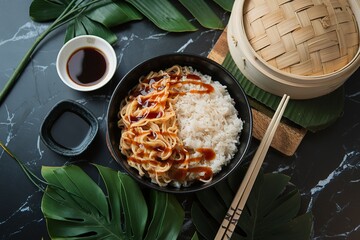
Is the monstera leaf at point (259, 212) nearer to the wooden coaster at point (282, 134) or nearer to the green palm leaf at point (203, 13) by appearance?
the wooden coaster at point (282, 134)

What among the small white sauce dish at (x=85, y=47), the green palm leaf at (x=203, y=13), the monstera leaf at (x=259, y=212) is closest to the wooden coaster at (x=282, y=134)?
the monstera leaf at (x=259, y=212)

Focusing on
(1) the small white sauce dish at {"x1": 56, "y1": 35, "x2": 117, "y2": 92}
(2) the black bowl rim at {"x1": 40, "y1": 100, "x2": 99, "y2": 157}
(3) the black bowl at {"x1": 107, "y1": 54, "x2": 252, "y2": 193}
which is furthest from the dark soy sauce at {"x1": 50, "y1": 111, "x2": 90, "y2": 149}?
(3) the black bowl at {"x1": 107, "y1": 54, "x2": 252, "y2": 193}

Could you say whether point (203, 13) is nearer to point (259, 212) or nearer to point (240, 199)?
point (240, 199)

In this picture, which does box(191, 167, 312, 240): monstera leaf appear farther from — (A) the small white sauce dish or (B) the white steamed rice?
(A) the small white sauce dish

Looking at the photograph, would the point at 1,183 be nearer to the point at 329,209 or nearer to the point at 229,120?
the point at 229,120

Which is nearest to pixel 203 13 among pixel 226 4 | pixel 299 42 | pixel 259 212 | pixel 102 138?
pixel 226 4

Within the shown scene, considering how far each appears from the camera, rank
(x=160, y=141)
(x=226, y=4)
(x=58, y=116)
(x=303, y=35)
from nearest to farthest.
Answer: (x=160, y=141), (x=303, y=35), (x=58, y=116), (x=226, y=4)

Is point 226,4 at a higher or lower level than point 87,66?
higher
